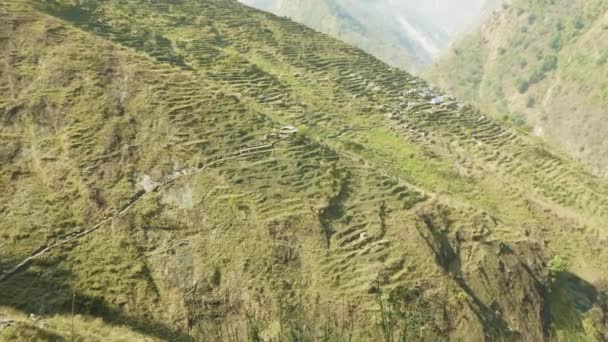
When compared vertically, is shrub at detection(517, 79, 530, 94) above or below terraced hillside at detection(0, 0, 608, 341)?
above

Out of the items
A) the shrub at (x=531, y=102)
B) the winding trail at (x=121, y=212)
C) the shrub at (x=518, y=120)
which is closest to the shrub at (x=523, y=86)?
the shrub at (x=531, y=102)

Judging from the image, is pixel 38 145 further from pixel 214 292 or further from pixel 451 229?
pixel 451 229

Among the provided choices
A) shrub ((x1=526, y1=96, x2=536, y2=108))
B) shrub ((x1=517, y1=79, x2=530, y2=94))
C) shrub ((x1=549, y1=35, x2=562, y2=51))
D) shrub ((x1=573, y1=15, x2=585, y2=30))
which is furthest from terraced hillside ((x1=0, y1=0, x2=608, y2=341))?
shrub ((x1=549, y1=35, x2=562, y2=51))

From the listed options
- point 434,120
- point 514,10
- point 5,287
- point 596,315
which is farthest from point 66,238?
point 514,10

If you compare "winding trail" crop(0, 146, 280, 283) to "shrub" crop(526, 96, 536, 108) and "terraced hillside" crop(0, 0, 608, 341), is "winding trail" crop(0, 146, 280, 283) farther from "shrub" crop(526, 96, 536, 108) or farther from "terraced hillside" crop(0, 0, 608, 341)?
"shrub" crop(526, 96, 536, 108)

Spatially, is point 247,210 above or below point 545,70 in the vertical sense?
below

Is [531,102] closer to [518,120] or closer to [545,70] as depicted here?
[545,70]

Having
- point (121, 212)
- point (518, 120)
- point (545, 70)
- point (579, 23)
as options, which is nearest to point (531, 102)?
point (545, 70)
